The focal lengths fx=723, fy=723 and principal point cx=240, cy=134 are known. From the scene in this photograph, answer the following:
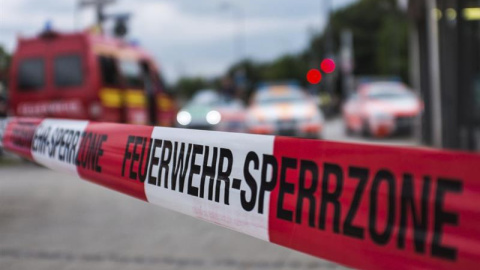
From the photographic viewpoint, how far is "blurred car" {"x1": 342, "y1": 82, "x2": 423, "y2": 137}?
794 inches

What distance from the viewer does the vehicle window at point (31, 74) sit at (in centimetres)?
1540

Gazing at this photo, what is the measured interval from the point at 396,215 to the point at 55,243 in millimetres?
4603

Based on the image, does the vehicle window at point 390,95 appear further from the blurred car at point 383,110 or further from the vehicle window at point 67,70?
the vehicle window at point 67,70

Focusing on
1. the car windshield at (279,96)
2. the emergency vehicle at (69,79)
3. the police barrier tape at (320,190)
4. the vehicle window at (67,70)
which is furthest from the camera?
the car windshield at (279,96)

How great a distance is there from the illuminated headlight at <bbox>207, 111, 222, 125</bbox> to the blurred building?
24.0 feet

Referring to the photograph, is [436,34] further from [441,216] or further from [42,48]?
[441,216]

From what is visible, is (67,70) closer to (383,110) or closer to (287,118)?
(287,118)


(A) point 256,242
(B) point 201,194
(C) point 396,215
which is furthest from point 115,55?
(C) point 396,215

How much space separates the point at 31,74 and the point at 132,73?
245cm

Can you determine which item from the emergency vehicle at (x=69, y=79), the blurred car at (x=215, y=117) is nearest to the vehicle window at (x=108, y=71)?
the emergency vehicle at (x=69, y=79)

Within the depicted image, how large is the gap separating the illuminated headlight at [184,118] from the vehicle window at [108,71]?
6367mm

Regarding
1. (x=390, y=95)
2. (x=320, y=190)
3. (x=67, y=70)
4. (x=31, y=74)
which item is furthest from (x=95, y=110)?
(x=320, y=190)

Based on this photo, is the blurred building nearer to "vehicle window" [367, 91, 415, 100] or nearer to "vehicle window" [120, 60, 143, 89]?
"vehicle window" [367, 91, 415, 100]

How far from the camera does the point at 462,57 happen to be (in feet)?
36.0
